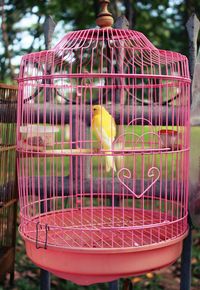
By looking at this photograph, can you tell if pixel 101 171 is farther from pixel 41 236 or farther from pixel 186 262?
pixel 186 262

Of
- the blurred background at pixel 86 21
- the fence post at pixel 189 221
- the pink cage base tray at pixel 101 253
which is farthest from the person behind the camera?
the blurred background at pixel 86 21

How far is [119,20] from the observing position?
2.72 metres

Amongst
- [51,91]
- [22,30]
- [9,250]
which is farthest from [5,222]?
[22,30]

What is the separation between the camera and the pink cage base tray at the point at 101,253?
2.04 m

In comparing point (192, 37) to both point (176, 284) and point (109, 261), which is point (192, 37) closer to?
point (109, 261)

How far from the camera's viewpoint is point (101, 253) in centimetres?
202

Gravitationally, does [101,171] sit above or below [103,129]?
below

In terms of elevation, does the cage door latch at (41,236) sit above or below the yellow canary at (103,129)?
below

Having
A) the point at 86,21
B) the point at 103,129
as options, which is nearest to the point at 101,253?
the point at 103,129

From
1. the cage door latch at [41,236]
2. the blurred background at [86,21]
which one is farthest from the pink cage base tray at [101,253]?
the blurred background at [86,21]

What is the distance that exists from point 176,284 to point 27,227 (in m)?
2.14

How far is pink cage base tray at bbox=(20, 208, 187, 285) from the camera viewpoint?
2037 mm

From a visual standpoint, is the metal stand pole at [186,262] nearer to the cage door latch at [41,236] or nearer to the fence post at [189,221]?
the fence post at [189,221]

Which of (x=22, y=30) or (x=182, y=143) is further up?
(x=22, y=30)
